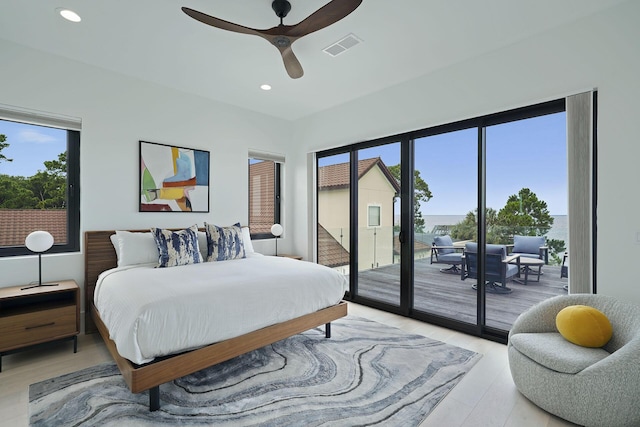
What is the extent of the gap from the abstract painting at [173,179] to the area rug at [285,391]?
1.88m

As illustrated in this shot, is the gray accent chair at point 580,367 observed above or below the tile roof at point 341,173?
Answer: below

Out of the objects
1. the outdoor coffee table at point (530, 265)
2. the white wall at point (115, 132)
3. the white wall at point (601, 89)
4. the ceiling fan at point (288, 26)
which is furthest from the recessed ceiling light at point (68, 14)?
the outdoor coffee table at point (530, 265)

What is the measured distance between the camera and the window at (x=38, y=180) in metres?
2.96

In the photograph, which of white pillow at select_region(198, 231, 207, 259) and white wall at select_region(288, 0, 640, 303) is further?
white pillow at select_region(198, 231, 207, 259)

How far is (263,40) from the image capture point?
111 inches

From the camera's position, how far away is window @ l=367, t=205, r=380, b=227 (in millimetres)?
4213

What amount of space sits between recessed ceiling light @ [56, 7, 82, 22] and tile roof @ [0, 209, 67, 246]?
181 cm

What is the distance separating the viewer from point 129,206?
3574 mm

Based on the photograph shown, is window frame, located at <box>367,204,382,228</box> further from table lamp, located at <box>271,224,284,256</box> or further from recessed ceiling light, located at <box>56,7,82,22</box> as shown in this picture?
recessed ceiling light, located at <box>56,7,82,22</box>

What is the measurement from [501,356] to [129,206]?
13.3 feet

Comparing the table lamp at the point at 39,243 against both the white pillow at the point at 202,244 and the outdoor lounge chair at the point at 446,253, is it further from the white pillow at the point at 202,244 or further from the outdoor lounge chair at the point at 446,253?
the outdoor lounge chair at the point at 446,253

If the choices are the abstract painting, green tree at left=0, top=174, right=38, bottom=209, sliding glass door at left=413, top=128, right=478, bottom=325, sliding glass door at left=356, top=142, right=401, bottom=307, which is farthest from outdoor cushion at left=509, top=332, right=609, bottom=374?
green tree at left=0, top=174, right=38, bottom=209

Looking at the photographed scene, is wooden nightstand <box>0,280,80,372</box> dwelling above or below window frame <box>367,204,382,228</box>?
below

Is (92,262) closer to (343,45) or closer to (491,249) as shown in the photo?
(343,45)
